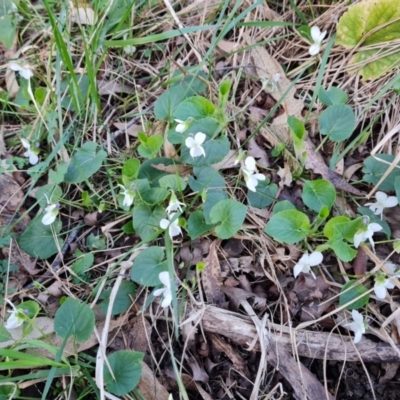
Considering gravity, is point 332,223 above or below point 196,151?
below

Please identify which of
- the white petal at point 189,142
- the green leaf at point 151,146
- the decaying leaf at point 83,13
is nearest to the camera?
the white petal at point 189,142

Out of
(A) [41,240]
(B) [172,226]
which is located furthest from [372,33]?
(A) [41,240]

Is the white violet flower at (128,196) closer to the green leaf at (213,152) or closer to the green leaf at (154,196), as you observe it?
the green leaf at (154,196)

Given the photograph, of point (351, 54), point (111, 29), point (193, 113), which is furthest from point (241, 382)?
point (111, 29)

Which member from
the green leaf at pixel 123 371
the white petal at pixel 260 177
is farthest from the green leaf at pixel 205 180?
the green leaf at pixel 123 371

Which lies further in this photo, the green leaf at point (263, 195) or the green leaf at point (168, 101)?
the green leaf at point (168, 101)

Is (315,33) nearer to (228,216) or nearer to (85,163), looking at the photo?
(228,216)

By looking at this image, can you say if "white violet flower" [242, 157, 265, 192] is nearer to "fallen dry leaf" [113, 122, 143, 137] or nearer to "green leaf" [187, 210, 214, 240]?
"green leaf" [187, 210, 214, 240]
